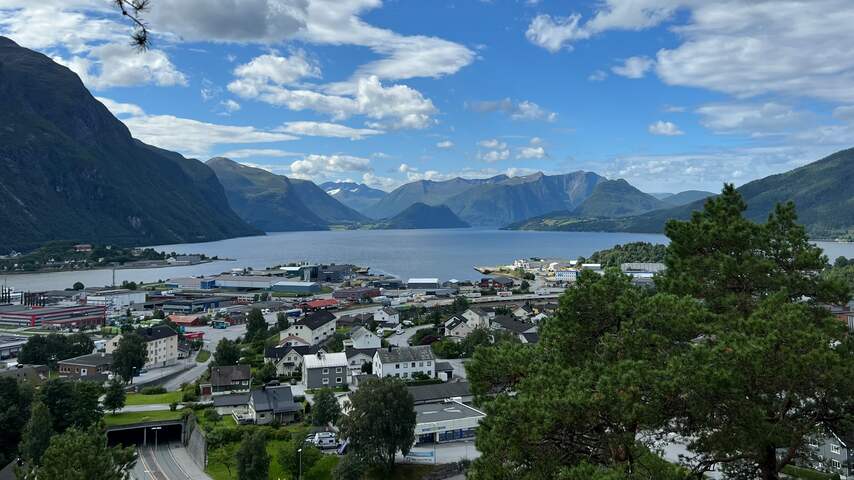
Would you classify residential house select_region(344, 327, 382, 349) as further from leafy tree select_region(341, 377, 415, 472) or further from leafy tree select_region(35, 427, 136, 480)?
leafy tree select_region(35, 427, 136, 480)

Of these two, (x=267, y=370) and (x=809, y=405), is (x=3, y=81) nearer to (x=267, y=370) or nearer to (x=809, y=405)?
(x=267, y=370)

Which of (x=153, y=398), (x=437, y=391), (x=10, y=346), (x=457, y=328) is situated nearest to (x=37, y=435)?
(x=153, y=398)

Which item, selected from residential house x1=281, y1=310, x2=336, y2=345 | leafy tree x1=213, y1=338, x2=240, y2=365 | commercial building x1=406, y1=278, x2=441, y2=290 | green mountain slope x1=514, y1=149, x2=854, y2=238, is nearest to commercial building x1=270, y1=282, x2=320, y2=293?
commercial building x1=406, y1=278, x2=441, y2=290

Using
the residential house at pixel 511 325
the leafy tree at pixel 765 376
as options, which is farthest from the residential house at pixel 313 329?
the leafy tree at pixel 765 376

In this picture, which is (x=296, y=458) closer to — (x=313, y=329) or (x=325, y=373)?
(x=325, y=373)

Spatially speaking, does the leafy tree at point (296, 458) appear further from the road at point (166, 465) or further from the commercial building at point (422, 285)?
the commercial building at point (422, 285)
